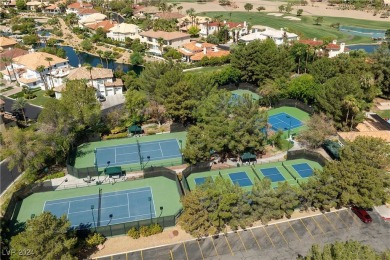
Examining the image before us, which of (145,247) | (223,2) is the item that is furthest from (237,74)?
(223,2)

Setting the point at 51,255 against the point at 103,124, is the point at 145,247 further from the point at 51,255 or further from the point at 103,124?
the point at 103,124

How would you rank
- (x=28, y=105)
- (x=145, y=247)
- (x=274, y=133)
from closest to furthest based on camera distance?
(x=145, y=247) < (x=274, y=133) < (x=28, y=105)

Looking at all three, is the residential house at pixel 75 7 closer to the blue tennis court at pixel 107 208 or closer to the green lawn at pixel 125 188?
the green lawn at pixel 125 188

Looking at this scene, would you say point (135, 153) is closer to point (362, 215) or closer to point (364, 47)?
point (362, 215)

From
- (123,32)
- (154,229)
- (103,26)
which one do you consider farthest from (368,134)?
(103,26)

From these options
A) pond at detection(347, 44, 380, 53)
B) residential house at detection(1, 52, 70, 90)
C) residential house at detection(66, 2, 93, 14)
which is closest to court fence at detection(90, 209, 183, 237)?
residential house at detection(1, 52, 70, 90)
